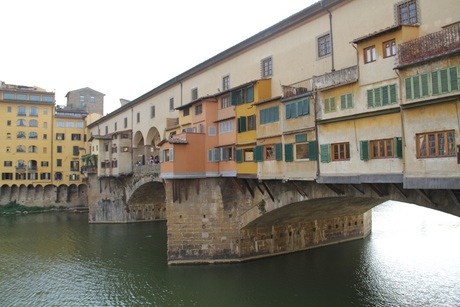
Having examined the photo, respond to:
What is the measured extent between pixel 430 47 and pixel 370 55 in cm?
245

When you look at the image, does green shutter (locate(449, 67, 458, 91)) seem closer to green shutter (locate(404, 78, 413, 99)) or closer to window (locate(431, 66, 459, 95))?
window (locate(431, 66, 459, 95))

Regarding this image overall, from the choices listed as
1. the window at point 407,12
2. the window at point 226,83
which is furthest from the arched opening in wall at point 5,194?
the window at point 407,12

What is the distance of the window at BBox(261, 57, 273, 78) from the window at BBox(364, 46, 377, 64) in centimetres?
751

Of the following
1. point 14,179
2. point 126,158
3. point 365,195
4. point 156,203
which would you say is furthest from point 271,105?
point 14,179

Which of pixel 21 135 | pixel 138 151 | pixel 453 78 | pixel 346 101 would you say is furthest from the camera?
pixel 21 135

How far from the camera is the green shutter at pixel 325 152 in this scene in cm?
1591

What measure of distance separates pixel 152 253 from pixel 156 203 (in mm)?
18200

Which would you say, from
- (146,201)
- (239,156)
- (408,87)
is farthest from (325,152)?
(146,201)

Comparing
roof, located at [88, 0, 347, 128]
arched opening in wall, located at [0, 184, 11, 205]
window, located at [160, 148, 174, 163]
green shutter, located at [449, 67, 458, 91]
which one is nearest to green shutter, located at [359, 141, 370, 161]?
green shutter, located at [449, 67, 458, 91]

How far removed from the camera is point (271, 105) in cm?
1920

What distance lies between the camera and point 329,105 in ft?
51.6

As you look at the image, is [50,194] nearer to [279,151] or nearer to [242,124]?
[242,124]

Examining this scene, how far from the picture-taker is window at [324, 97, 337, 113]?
15547 millimetres

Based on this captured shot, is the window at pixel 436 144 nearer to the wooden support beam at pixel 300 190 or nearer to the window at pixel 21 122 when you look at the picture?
the wooden support beam at pixel 300 190
